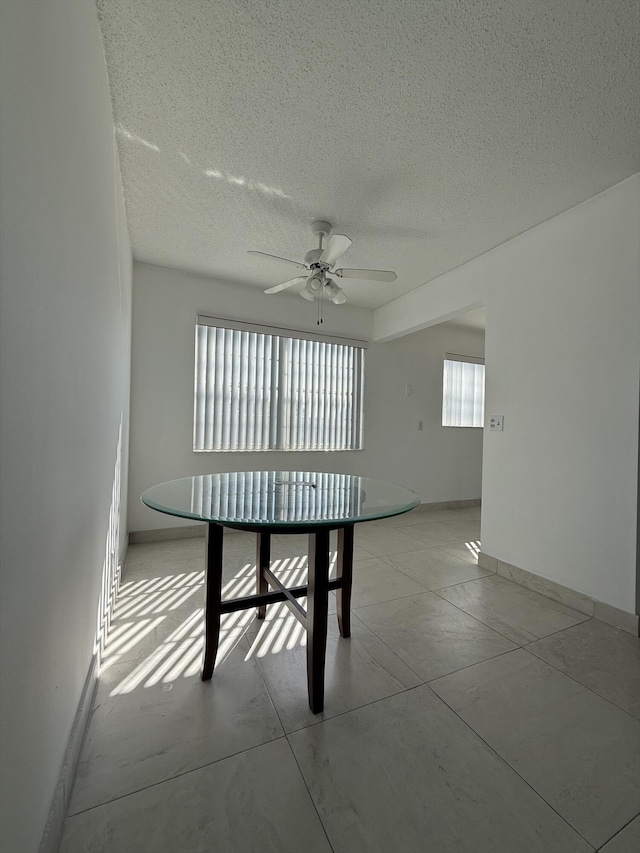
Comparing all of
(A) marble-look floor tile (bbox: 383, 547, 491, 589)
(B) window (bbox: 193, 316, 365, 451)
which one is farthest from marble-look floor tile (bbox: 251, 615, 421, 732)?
(B) window (bbox: 193, 316, 365, 451)

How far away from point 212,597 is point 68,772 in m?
0.62

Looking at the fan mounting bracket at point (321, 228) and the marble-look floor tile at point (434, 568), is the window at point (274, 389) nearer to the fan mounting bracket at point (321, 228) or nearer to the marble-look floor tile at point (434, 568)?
the fan mounting bracket at point (321, 228)

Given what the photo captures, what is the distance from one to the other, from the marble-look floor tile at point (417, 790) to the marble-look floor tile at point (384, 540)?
1.84 m

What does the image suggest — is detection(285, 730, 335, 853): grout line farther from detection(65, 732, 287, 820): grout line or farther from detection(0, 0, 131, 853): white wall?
detection(0, 0, 131, 853): white wall

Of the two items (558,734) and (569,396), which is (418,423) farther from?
(558,734)

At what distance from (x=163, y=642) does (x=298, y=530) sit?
1.21m

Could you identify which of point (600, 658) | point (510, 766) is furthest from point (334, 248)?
point (600, 658)

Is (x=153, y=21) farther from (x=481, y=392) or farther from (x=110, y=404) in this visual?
(x=481, y=392)

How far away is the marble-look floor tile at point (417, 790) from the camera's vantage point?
94 centimetres

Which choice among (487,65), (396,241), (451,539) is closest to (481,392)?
(451,539)

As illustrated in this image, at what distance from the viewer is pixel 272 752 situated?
117 centimetres

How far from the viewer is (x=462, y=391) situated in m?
5.20

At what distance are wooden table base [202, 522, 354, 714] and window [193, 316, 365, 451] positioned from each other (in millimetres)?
2133

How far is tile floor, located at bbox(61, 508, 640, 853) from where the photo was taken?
37.7 inches
